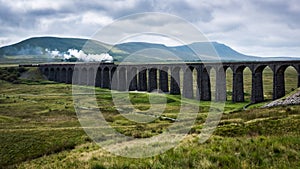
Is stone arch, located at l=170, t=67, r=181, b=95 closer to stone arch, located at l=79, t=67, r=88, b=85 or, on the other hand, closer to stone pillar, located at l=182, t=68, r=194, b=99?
stone pillar, located at l=182, t=68, r=194, b=99

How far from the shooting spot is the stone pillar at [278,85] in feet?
196

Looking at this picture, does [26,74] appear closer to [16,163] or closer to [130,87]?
[130,87]

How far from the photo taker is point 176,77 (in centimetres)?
8788

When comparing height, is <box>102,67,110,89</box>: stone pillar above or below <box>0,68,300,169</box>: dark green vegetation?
above

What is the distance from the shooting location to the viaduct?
2500 inches

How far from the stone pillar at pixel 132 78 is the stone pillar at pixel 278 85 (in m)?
51.0

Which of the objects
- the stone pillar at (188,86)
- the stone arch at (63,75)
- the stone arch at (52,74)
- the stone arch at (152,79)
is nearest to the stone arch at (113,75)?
the stone arch at (152,79)

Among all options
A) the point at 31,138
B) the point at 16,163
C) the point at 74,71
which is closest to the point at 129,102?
the point at 31,138

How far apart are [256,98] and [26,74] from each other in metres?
111

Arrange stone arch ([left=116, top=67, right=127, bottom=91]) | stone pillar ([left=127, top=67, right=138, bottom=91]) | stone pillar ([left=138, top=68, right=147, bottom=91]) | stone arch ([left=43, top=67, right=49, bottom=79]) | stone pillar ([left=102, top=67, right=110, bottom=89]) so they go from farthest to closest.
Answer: stone arch ([left=43, top=67, right=49, bottom=79])
stone pillar ([left=102, top=67, right=110, bottom=89])
stone arch ([left=116, top=67, right=127, bottom=91])
stone pillar ([left=127, top=67, right=138, bottom=91])
stone pillar ([left=138, top=68, right=147, bottom=91])

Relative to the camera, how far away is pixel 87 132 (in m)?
34.8

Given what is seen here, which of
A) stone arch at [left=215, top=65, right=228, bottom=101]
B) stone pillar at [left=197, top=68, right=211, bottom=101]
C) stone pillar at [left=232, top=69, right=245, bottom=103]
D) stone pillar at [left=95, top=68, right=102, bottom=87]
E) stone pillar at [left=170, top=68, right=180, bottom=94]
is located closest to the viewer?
stone pillar at [left=232, top=69, right=245, bottom=103]

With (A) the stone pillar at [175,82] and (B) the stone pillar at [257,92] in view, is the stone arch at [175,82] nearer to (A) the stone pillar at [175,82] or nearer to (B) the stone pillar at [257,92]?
(A) the stone pillar at [175,82]

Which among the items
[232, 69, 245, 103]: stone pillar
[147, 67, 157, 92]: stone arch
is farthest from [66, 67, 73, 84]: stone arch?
[232, 69, 245, 103]: stone pillar
